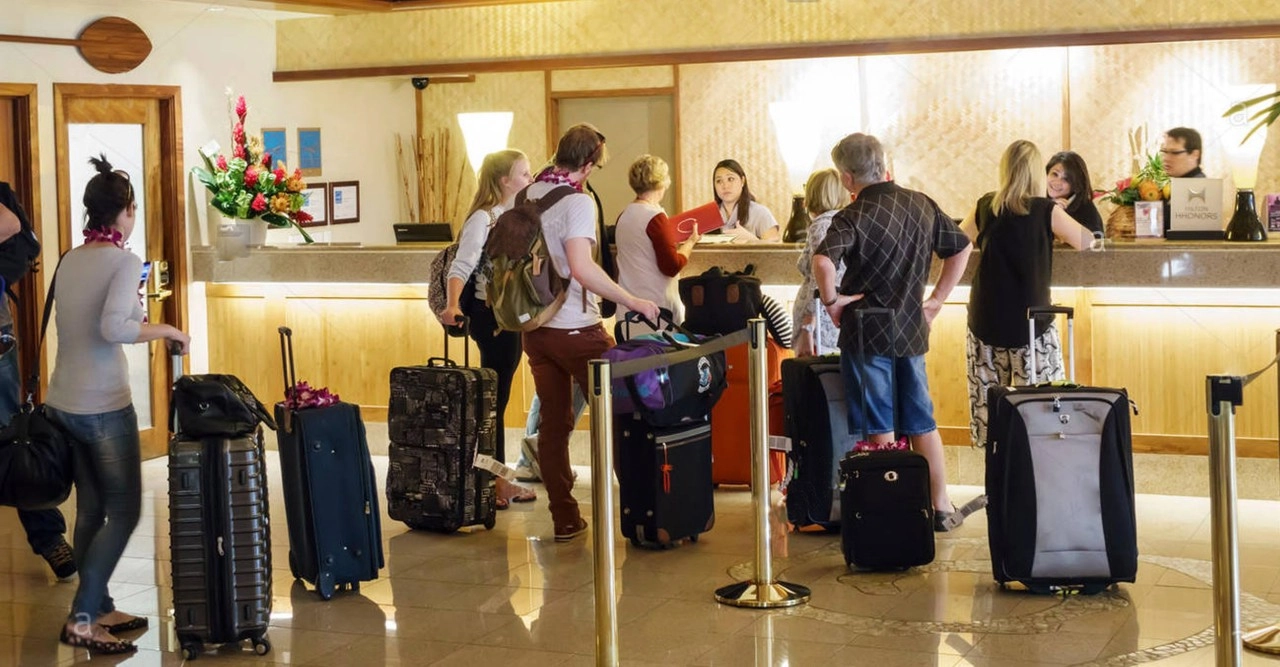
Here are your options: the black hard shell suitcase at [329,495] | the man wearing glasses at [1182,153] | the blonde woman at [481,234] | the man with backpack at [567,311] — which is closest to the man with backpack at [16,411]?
the black hard shell suitcase at [329,495]

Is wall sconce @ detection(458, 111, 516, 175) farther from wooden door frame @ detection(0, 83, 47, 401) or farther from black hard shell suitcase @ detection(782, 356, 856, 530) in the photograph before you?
black hard shell suitcase @ detection(782, 356, 856, 530)

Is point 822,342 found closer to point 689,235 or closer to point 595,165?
point 689,235

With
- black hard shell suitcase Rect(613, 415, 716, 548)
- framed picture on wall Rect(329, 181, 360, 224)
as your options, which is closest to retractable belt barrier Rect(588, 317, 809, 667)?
black hard shell suitcase Rect(613, 415, 716, 548)

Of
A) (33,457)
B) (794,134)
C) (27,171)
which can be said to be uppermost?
(794,134)

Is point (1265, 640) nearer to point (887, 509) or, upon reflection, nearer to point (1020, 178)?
point (887, 509)

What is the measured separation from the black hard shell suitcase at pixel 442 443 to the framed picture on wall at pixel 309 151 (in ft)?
12.7

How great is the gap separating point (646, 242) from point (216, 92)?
3454 mm

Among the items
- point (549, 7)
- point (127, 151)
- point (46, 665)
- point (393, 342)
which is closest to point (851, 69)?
point (549, 7)

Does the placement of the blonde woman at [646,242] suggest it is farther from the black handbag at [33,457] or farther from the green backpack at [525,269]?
the black handbag at [33,457]

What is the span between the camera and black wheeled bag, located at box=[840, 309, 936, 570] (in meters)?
5.57

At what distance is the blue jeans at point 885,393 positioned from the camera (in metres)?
6.06

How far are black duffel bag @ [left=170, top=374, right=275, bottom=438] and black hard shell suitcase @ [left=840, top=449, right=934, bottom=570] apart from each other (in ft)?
6.55

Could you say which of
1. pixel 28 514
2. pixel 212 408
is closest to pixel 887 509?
pixel 212 408

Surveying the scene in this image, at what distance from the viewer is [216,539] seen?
493cm
